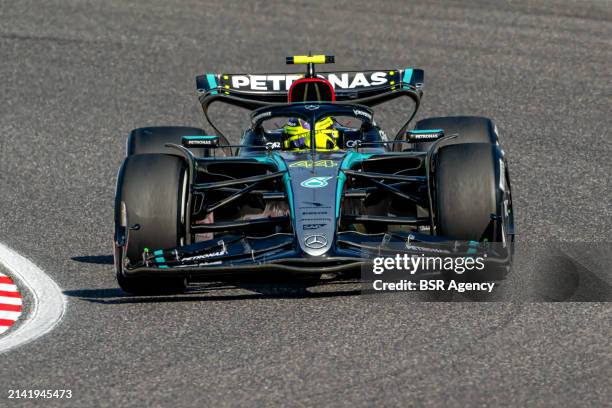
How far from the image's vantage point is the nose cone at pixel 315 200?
9.85 m

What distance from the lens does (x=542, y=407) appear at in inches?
300

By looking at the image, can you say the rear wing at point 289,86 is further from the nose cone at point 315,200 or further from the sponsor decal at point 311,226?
the sponsor decal at point 311,226

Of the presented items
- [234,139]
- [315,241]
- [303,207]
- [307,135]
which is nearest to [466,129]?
[307,135]

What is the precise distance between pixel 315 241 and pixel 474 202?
121cm

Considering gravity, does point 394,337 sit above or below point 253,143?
below

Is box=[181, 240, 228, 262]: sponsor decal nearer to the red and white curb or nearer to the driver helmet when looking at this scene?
the red and white curb

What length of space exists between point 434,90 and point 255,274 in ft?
30.2

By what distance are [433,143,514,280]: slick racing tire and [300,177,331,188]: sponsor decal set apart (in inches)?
33.1

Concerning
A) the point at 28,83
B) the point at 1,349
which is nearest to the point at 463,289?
the point at 1,349

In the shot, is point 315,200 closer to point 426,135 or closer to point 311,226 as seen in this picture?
point 311,226

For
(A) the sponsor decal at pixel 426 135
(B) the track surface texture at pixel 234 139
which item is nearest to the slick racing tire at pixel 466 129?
(B) the track surface texture at pixel 234 139

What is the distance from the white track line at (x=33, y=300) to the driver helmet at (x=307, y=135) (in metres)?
2.44

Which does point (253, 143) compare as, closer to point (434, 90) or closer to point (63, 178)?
point (63, 178)

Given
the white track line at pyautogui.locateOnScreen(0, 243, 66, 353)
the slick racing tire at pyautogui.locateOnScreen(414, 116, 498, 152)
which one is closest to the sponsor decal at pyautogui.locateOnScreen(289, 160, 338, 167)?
the slick racing tire at pyautogui.locateOnScreen(414, 116, 498, 152)
